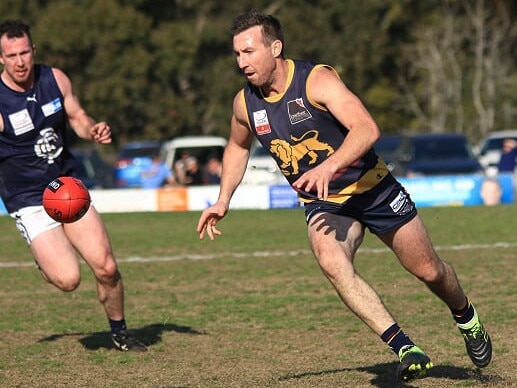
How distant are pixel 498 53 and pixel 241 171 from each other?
41.5 metres

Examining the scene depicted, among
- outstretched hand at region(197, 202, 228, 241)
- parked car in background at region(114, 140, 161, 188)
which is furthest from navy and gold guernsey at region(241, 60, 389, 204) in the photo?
parked car in background at region(114, 140, 161, 188)

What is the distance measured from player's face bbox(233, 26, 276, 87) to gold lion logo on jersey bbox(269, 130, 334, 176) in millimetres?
393

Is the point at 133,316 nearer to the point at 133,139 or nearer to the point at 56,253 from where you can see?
the point at 56,253

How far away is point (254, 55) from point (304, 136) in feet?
1.82

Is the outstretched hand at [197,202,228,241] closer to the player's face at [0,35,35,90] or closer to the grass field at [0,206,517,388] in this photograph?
the grass field at [0,206,517,388]

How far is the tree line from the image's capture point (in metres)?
42.9

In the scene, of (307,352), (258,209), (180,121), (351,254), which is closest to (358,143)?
(351,254)

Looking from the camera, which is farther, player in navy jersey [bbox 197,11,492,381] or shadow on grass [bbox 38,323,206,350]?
shadow on grass [bbox 38,323,206,350]

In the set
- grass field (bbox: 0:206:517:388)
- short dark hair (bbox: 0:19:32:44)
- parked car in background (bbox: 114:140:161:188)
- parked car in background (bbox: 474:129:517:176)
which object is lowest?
parked car in background (bbox: 114:140:161:188)

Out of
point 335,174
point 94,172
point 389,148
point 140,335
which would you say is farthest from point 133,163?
point 335,174

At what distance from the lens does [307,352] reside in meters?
8.45

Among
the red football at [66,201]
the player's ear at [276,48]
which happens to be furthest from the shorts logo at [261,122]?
the red football at [66,201]

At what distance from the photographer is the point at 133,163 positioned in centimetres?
3412

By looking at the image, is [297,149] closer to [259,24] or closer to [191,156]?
[259,24]
